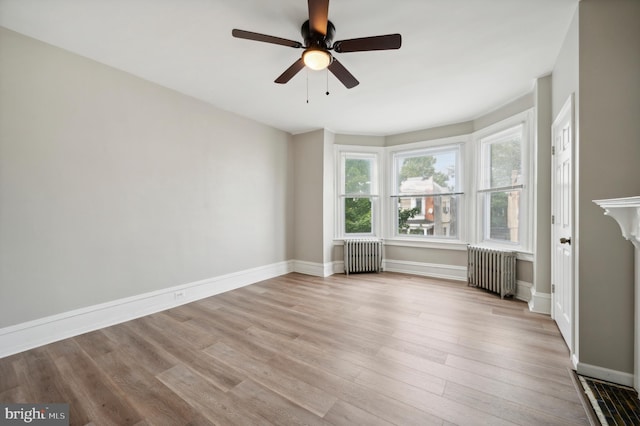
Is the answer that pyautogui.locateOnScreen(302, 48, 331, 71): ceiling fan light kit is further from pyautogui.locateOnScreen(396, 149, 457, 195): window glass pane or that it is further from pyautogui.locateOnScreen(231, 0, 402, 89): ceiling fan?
pyautogui.locateOnScreen(396, 149, 457, 195): window glass pane

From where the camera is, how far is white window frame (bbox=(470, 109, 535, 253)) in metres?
3.38

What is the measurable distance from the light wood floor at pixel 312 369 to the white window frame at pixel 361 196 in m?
2.11

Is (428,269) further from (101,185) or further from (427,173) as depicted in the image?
(101,185)

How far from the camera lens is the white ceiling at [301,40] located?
6.51 ft

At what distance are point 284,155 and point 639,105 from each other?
4415mm

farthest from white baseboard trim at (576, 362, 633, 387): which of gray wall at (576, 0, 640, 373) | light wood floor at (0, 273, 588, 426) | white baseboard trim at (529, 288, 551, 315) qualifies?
white baseboard trim at (529, 288, 551, 315)

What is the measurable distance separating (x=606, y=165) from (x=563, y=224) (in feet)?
2.65

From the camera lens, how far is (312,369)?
200cm

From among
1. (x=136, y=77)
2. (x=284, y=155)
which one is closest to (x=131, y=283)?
(x=136, y=77)

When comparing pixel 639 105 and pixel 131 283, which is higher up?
pixel 639 105

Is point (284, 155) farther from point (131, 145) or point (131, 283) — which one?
point (131, 283)

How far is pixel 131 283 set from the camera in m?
2.95

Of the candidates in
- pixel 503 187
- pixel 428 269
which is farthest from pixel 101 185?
pixel 503 187

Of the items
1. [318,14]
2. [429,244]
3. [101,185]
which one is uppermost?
[318,14]
